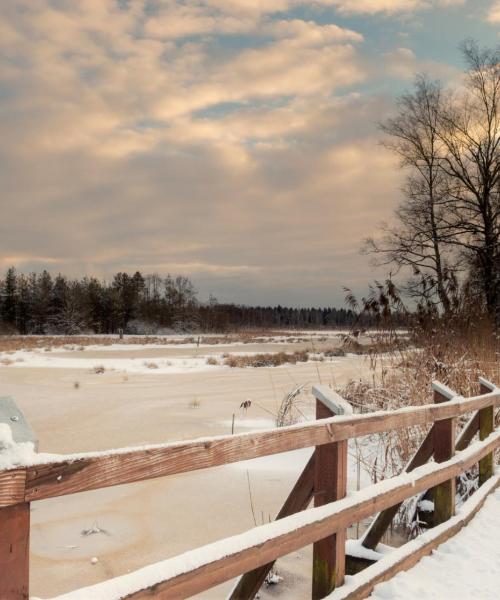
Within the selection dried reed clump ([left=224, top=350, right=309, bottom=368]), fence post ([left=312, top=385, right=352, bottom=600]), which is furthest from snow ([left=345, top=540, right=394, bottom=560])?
dried reed clump ([left=224, top=350, right=309, bottom=368])

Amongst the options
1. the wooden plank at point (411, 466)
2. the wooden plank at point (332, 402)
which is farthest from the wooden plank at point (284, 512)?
the wooden plank at point (411, 466)

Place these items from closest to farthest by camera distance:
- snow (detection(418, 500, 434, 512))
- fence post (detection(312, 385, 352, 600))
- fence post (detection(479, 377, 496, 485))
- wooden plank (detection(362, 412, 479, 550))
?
fence post (detection(312, 385, 352, 600)) → wooden plank (detection(362, 412, 479, 550)) → snow (detection(418, 500, 434, 512)) → fence post (detection(479, 377, 496, 485))

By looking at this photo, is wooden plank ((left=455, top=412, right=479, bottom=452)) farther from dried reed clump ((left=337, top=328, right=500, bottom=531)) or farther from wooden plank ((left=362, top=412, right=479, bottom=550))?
dried reed clump ((left=337, top=328, right=500, bottom=531))

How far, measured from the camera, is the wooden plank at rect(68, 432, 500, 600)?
2.04 metres

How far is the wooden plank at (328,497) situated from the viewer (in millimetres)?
3018

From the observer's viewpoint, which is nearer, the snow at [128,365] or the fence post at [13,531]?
the fence post at [13,531]

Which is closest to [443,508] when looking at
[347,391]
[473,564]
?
[473,564]

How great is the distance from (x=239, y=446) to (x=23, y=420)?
1.01 meters

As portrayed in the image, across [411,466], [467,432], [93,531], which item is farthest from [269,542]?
[467,432]

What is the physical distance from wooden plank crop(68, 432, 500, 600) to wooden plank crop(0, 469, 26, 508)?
43 cm

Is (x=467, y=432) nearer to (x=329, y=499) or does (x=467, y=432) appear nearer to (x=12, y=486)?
(x=329, y=499)

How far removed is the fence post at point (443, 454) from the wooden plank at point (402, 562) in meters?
0.10

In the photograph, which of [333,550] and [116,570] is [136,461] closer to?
[333,550]

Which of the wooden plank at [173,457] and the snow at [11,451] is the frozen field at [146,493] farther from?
the snow at [11,451]
